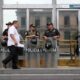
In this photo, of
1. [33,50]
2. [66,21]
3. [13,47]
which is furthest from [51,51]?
[66,21]

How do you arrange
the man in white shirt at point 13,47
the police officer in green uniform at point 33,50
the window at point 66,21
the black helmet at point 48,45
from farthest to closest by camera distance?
the window at point 66,21, the police officer in green uniform at point 33,50, the black helmet at point 48,45, the man in white shirt at point 13,47

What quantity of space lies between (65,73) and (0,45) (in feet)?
9.12

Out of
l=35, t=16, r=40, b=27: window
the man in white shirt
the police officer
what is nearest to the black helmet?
the police officer

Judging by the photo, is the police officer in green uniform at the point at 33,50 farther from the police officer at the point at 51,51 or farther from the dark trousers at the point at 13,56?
the dark trousers at the point at 13,56

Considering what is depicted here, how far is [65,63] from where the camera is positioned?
680 inches

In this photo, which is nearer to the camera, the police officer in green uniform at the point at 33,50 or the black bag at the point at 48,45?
the black bag at the point at 48,45

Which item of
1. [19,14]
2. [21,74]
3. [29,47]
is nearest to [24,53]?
[29,47]

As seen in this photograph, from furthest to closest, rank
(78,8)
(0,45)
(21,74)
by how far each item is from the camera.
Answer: (78,8)
(0,45)
(21,74)

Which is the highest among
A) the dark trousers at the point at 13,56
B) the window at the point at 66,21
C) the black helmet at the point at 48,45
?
the window at the point at 66,21

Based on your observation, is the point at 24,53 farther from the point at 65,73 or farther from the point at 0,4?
the point at 0,4

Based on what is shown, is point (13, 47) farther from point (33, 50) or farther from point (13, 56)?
point (33, 50)

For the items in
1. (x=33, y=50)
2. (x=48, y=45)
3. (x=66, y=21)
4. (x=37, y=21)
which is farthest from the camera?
(x=37, y=21)

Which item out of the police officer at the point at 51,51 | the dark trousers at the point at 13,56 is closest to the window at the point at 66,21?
the police officer at the point at 51,51

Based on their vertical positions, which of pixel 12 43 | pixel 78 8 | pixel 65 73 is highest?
pixel 78 8
